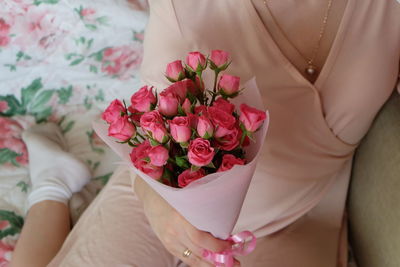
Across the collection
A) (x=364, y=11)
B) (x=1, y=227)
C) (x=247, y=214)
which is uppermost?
(x=364, y=11)

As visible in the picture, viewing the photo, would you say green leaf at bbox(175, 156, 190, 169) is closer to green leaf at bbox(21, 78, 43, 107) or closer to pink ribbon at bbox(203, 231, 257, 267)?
pink ribbon at bbox(203, 231, 257, 267)

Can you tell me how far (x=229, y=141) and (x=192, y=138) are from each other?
48 millimetres

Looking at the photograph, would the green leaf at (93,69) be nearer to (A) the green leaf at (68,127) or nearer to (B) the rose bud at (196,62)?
(A) the green leaf at (68,127)

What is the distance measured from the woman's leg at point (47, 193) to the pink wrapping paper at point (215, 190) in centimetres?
52

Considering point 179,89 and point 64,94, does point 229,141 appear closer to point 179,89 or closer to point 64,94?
point 179,89

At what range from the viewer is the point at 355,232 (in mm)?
1058

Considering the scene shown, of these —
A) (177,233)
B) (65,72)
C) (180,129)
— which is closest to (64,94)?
(65,72)

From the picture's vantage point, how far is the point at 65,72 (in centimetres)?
146

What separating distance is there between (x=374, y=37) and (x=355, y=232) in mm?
476

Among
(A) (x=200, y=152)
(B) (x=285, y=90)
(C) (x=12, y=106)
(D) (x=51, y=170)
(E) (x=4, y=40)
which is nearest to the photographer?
(A) (x=200, y=152)

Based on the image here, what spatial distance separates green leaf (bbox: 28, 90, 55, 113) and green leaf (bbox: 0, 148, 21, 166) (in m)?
0.19

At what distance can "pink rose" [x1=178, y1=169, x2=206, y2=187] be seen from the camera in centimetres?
57

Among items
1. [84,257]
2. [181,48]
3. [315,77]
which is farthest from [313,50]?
[84,257]

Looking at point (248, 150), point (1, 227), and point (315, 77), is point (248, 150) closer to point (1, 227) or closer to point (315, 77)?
point (315, 77)
